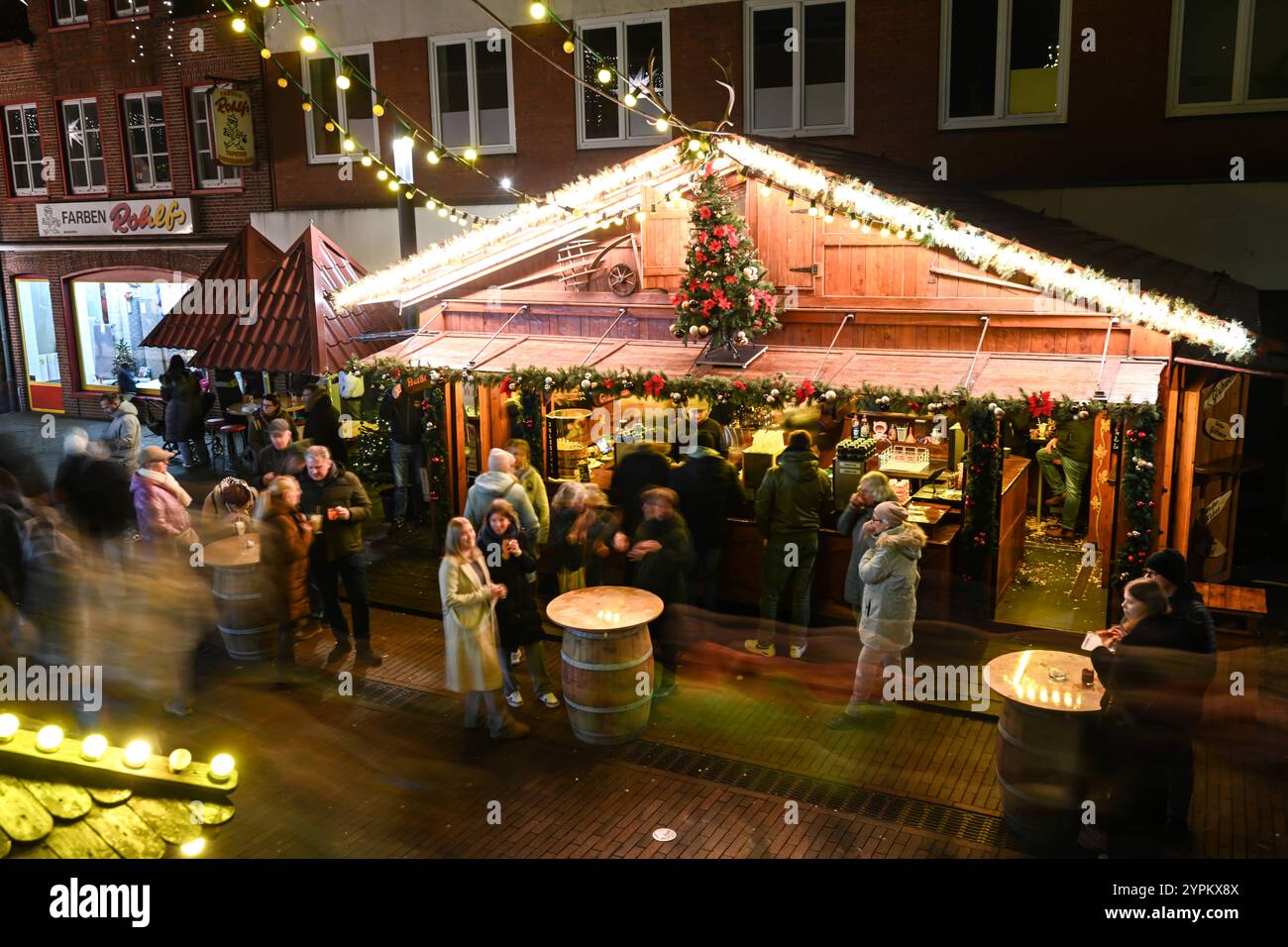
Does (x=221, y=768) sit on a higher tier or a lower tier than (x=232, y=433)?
lower

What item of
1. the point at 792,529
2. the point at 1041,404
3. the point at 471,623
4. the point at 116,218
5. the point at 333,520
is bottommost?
Result: the point at 471,623

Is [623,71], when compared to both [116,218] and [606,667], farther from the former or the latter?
[116,218]

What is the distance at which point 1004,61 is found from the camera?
13227 millimetres

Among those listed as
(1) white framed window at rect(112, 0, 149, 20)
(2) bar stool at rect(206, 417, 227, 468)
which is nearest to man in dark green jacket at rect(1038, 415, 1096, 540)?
(2) bar stool at rect(206, 417, 227, 468)

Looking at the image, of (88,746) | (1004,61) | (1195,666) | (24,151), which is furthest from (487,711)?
(24,151)

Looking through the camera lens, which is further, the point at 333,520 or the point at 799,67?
the point at 799,67

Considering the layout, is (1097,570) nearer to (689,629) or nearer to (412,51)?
(689,629)

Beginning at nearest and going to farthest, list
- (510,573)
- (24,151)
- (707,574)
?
(510,573) < (707,574) < (24,151)

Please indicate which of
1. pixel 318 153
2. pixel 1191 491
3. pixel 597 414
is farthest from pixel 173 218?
pixel 1191 491

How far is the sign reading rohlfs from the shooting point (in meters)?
19.8

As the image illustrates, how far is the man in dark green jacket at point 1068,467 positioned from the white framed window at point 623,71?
23.6ft

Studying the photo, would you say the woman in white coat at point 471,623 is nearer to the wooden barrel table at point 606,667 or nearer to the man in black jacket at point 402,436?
the wooden barrel table at point 606,667

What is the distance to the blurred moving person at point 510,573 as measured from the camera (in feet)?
26.2

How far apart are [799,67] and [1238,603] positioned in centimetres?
944
